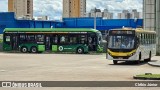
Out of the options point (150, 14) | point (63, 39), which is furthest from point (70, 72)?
point (63, 39)

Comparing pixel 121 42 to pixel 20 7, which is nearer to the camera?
pixel 121 42

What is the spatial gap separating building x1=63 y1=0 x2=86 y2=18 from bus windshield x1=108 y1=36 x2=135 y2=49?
317 feet

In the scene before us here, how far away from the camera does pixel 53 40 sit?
53.5 metres

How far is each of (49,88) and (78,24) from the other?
7249 centimetres

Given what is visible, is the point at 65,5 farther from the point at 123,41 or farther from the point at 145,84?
the point at 145,84

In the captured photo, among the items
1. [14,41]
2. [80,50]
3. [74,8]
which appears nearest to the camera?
[80,50]

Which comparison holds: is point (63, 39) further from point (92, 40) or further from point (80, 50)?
point (92, 40)

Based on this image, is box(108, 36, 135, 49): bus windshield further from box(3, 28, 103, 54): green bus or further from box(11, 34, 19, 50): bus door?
box(11, 34, 19, 50): bus door

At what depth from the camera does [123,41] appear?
3250 centimetres

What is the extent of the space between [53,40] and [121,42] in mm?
21986

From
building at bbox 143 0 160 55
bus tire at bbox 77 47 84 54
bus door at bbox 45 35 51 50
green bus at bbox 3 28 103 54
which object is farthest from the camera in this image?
bus door at bbox 45 35 51 50

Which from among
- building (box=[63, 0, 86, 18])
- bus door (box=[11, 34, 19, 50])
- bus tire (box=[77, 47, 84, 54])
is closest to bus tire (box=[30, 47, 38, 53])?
bus door (box=[11, 34, 19, 50])

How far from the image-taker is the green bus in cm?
5303

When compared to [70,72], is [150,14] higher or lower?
higher
